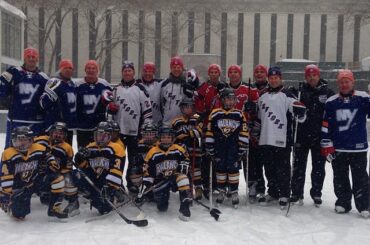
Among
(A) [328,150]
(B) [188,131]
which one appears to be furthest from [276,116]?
(B) [188,131]

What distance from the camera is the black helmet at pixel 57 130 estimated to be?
19.9 feet

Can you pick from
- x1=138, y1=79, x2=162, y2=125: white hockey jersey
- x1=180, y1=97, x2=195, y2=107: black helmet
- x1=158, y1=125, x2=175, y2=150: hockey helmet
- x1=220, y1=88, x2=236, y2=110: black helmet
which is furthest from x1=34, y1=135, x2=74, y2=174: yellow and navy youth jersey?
x1=220, y1=88, x2=236, y2=110: black helmet

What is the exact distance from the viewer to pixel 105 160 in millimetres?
5980

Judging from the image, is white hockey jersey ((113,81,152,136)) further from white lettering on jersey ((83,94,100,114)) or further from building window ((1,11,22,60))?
building window ((1,11,22,60))

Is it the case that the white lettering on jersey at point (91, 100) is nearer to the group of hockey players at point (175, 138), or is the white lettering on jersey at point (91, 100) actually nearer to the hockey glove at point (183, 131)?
the group of hockey players at point (175, 138)

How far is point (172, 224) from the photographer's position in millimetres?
5695

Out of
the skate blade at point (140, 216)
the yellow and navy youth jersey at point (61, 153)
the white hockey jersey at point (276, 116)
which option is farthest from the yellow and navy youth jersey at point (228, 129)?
the yellow and navy youth jersey at point (61, 153)

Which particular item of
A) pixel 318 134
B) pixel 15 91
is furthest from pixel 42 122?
pixel 318 134

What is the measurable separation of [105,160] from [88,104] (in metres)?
1.10

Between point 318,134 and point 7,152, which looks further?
point 318,134

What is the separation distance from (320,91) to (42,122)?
13.0 feet

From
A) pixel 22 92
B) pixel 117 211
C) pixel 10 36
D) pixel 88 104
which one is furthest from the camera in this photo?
pixel 10 36

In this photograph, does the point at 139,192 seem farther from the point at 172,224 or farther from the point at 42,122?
the point at 42,122

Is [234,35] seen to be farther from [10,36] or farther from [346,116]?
[346,116]
